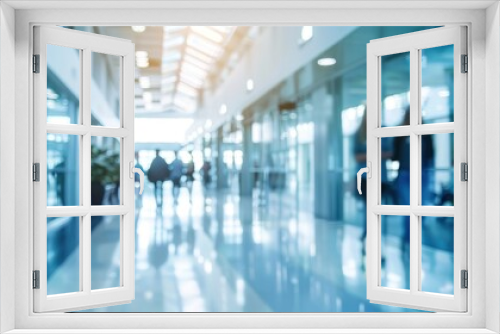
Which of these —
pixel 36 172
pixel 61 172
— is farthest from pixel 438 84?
pixel 36 172

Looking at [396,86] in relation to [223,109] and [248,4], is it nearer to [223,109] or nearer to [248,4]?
[248,4]

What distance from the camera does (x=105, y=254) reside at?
7.41 m

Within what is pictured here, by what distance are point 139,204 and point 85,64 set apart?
11.7 metres

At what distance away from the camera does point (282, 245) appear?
7.89 metres

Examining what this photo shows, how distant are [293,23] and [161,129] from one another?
20.9 metres

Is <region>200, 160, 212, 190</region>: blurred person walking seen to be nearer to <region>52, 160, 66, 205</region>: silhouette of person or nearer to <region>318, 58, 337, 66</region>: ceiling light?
<region>52, 160, 66, 205</region>: silhouette of person

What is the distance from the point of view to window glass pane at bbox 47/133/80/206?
985cm

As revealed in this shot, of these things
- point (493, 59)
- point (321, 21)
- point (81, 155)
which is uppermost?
point (321, 21)

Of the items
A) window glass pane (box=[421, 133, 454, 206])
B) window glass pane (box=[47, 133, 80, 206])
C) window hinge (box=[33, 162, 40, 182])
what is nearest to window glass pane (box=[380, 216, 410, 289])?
window glass pane (box=[421, 133, 454, 206])

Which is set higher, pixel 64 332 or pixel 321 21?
pixel 321 21

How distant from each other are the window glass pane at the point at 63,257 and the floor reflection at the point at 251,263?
0.19 metres

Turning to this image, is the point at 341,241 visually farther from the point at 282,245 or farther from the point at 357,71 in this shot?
the point at 357,71

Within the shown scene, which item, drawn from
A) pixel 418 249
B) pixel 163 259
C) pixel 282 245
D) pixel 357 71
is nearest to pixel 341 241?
pixel 282 245

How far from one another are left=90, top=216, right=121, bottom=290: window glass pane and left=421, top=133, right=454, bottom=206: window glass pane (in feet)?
18.1
